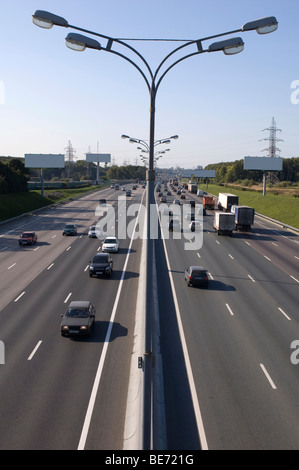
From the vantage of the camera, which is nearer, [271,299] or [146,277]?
[146,277]

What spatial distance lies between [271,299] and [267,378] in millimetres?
10754

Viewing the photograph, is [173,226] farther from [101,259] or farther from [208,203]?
[208,203]

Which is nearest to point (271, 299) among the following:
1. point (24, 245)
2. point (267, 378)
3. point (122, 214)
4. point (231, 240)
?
point (267, 378)

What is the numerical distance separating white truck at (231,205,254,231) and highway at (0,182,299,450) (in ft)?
64.1

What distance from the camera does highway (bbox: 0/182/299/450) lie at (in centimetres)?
1247

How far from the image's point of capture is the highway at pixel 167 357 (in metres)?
12.5

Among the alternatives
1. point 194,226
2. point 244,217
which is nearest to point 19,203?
point 194,226

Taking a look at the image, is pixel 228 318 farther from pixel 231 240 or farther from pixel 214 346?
pixel 231 240

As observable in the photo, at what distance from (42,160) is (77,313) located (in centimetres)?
9230

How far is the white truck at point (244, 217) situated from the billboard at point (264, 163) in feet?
159

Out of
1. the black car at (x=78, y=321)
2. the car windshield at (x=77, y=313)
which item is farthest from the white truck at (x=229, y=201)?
the car windshield at (x=77, y=313)

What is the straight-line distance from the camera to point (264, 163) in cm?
10094

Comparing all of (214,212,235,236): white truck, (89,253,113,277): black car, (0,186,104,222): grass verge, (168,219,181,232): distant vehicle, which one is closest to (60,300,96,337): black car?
(89,253,113,277): black car
